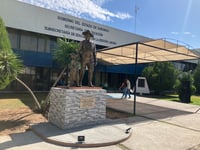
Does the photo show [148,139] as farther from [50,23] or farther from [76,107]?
[50,23]

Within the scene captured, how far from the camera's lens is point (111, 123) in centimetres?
700

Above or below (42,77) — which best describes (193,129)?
below

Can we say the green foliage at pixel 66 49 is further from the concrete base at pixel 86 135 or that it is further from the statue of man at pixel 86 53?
the concrete base at pixel 86 135

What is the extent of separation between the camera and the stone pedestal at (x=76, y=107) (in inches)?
241

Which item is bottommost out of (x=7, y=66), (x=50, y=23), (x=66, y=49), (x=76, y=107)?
(x=76, y=107)

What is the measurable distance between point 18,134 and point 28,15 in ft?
43.3

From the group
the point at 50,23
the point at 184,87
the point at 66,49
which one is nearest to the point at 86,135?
the point at 66,49

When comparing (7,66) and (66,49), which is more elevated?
(66,49)

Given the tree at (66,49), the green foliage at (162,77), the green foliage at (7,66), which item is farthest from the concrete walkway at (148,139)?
the green foliage at (162,77)

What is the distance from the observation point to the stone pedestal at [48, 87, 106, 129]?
612 centimetres

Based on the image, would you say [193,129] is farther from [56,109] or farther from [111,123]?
[56,109]

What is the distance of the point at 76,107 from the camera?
6.30 meters

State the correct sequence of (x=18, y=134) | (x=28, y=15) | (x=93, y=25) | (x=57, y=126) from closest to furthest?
(x=18, y=134), (x=57, y=126), (x=28, y=15), (x=93, y=25)

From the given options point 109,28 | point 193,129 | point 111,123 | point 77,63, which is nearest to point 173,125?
point 193,129
